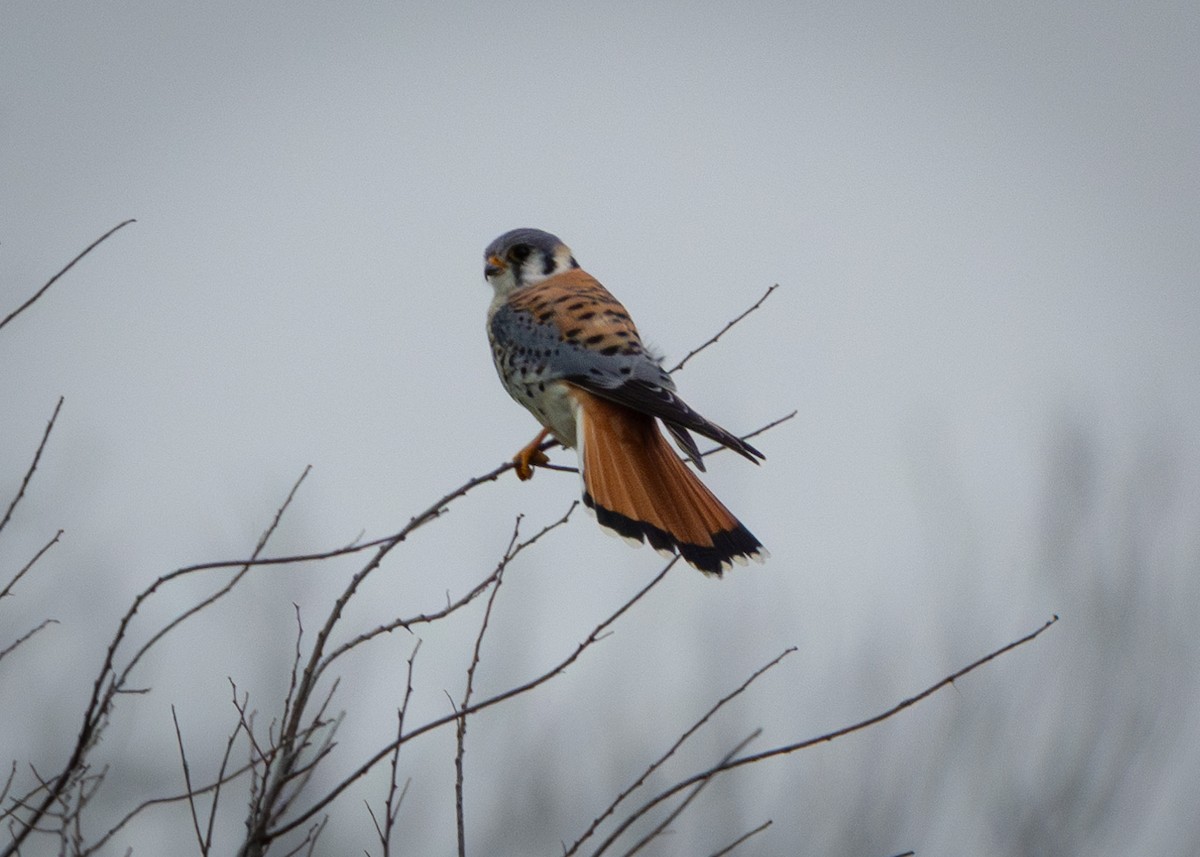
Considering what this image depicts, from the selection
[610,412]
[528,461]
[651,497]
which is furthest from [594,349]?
[651,497]

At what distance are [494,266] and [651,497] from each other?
1.39 m

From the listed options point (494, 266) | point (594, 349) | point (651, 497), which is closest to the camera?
point (651, 497)

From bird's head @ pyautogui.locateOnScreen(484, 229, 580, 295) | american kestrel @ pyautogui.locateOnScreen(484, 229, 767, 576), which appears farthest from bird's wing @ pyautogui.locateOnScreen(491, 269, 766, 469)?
bird's head @ pyautogui.locateOnScreen(484, 229, 580, 295)

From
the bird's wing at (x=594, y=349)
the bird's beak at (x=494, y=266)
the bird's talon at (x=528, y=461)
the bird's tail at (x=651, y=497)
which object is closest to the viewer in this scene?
the bird's tail at (x=651, y=497)

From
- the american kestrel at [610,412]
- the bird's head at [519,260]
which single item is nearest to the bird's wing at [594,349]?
the american kestrel at [610,412]

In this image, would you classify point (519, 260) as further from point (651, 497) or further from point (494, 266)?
point (651, 497)

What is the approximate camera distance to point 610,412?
3.32 m

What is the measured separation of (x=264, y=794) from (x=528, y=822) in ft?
15.8

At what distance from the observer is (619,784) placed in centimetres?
640

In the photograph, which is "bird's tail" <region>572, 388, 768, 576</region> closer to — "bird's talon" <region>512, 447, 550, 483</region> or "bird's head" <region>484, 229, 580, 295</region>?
"bird's talon" <region>512, 447, 550, 483</region>

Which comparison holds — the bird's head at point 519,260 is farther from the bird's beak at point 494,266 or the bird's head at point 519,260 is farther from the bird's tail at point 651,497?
the bird's tail at point 651,497

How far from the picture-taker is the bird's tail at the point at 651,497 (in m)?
2.88

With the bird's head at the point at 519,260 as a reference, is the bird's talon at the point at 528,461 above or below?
below

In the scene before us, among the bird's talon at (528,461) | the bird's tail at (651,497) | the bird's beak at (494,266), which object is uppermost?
the bird's beak at (494,266)
